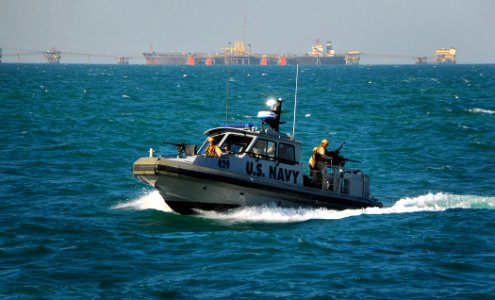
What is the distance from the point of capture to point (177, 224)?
22.6m

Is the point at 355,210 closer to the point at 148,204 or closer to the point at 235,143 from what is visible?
the point at 235,143

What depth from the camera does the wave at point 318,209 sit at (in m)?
23.3

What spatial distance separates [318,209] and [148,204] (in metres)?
5.27

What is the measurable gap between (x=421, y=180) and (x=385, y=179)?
1436 millimetres

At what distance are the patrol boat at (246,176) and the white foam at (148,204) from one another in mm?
1521

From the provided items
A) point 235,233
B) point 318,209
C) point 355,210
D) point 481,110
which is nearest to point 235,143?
point 318,209

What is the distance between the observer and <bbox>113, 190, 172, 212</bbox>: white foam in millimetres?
24781

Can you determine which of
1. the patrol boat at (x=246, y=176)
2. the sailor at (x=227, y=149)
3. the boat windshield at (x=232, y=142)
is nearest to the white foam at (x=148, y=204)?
the patrol boat at (x=246, y=176)

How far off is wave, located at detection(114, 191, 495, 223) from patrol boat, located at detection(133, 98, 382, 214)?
0.19 metres

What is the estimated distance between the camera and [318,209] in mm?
24484

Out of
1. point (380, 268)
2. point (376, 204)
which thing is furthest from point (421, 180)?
point (380, 268)

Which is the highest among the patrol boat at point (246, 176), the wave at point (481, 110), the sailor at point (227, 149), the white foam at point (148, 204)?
the sailor at point (227, 149)

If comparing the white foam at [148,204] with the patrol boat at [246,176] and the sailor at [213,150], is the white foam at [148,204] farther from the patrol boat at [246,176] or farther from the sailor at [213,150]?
the sailor at [213,150]

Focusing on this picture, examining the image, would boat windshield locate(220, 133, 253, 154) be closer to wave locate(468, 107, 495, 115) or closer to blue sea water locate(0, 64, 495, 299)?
blue sea water locate(0, 64, 495, 299)
